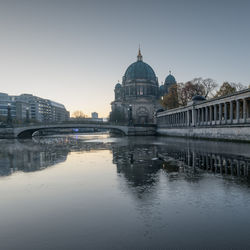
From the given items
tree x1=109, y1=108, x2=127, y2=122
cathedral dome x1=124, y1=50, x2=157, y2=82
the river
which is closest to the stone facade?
the river

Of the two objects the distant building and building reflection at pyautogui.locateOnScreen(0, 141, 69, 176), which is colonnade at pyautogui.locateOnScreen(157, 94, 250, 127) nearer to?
building reflection at pyautogui.locateOnScreen(0, 141, 69, 176)

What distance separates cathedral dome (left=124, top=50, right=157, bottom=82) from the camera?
523 ft

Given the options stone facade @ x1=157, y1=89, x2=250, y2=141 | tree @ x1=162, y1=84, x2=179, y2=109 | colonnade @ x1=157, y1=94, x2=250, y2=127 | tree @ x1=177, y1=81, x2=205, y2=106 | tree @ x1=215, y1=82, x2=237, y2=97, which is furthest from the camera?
tree @ x1=162, y1=84, x2=179, y2=109

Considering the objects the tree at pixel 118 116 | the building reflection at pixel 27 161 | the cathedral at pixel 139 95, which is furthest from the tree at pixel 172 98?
the building reflection at pixel 27 161

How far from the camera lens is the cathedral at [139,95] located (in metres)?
151

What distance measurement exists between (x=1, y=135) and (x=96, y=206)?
76064mm

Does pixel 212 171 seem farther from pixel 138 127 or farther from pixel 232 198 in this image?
pixel 138 127

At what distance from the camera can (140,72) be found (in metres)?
160

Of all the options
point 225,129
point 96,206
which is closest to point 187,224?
point 96,206

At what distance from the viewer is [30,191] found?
988cm

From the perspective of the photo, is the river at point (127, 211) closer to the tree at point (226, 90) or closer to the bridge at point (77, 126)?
the tree at point (226, 90)

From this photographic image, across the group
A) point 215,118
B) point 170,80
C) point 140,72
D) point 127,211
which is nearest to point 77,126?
point 215,118

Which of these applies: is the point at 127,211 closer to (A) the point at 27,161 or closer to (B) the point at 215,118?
(A) the point at 27,161

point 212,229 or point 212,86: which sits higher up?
point 212,86
